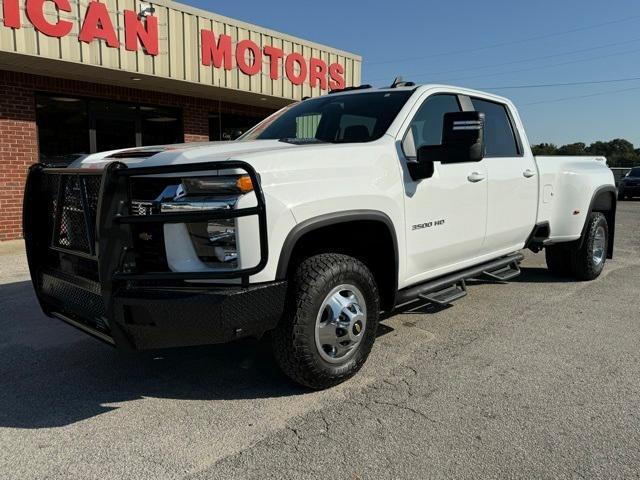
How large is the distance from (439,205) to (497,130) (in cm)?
162

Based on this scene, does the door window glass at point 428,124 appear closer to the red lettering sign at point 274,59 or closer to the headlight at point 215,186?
the headlight at point 215,186

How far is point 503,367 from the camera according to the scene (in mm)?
3854

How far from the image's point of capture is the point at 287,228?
2951mm

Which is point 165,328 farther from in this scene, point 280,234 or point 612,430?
point 612,430

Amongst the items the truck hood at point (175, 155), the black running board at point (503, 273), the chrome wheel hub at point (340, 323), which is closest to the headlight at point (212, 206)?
the truck hood at point (175, 155)

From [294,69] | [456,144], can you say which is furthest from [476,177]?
[294,69]

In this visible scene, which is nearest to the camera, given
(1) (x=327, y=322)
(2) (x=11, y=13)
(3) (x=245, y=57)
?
(1) (x=327, y=322)

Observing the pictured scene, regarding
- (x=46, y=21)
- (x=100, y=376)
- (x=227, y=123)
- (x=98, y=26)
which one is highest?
(x=98, y=26)

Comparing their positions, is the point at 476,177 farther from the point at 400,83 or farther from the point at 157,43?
the point at 157,43

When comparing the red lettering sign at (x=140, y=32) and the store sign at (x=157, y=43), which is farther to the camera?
the red lettering sign at (x=140, y=32)

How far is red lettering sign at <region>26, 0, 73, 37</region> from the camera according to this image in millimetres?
8023

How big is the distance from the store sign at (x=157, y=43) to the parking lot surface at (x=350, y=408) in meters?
5.25

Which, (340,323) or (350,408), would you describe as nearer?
(350,408)

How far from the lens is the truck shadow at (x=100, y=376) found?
327cm
